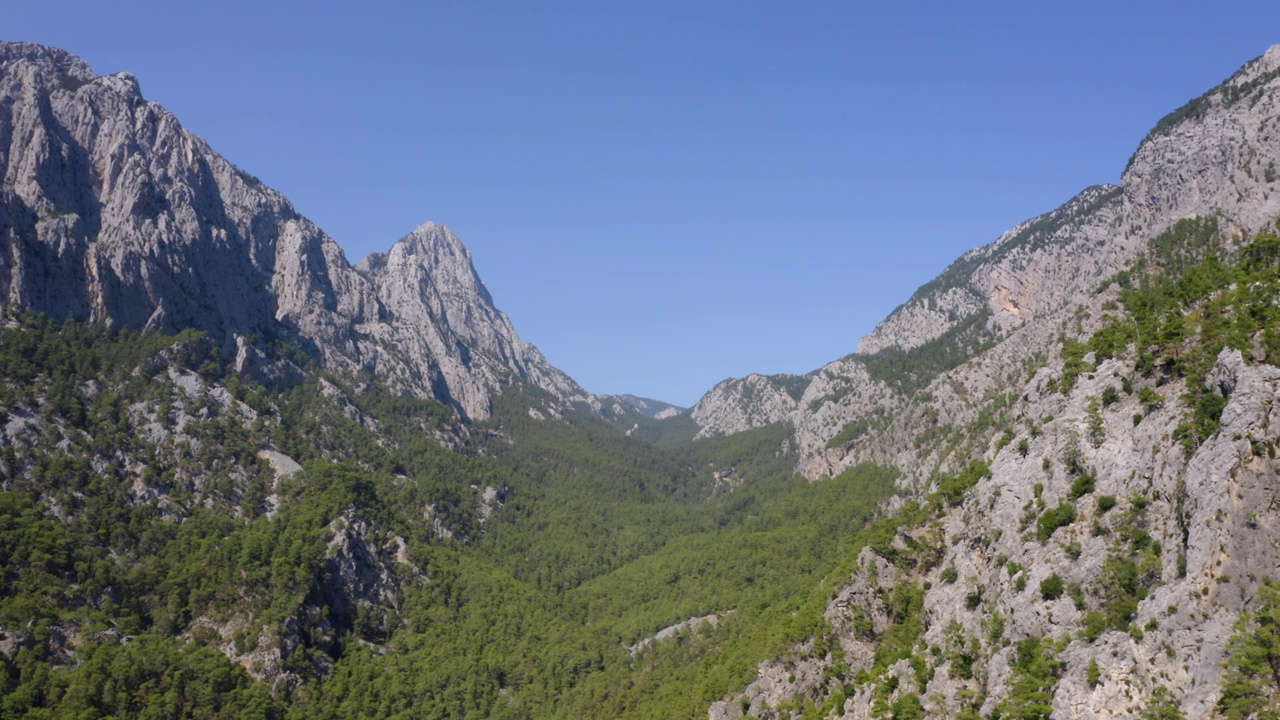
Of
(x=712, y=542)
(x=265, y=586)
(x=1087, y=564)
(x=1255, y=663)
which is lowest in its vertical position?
(x=1255, y=663)

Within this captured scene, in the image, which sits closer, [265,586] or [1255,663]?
[1255,663]

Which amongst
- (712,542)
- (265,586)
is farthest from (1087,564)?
(712,542)

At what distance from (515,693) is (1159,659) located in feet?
419

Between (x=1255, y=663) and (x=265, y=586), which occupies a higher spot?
(x=265, y=586)

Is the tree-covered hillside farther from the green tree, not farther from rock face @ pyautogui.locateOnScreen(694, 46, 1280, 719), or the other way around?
the green tree

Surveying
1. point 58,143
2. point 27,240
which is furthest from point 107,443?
point 58,143

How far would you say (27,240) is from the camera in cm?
16762

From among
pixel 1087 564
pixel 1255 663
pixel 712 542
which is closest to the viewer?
pixel 1255 663

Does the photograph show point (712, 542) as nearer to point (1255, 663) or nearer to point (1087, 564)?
point (1087, 564)

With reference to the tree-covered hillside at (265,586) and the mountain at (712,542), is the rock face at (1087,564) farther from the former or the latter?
the tree-covered hillside at (265,586)

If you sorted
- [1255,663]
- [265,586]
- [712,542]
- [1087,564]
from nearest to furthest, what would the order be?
1. [1255,663]
2. [1087,564]
3. [265,586]
4. [712,542]

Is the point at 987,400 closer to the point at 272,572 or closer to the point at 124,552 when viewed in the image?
the point at 272,572

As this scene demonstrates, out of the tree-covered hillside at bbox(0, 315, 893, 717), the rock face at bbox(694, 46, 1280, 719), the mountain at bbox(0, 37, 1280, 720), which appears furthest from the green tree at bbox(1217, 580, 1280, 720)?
the tree-covered hillside at bbox(0, 315, 893, 717)

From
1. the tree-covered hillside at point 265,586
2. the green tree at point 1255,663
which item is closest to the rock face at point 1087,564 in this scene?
the green tree at point 1255,663
